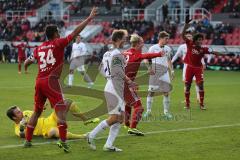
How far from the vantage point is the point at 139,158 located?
404 inches

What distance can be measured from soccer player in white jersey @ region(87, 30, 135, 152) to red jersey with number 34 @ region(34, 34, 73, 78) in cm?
85

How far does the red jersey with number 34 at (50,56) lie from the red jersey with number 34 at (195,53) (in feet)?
25.0

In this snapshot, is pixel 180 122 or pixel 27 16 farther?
pixel 27 16

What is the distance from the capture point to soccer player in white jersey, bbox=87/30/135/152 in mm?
10867

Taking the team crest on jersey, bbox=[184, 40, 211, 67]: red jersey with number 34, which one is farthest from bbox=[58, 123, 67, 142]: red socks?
→ bbox=[184, 40, 211, 67]: red jersey with number 34

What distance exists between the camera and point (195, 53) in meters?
17.9

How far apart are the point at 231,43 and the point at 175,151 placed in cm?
3086

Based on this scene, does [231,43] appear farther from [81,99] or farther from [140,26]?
[81,99]

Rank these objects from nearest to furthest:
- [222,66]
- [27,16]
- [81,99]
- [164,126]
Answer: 1. [164,126]
2. [81,99]
3. [222,66]
4. [27,16]

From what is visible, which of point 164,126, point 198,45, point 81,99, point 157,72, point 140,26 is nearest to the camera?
point 164,126

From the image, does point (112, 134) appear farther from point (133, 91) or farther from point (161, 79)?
point (161, 79)

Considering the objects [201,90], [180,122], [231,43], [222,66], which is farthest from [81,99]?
[231,43]

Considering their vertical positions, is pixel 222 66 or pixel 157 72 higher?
pixel 157 72

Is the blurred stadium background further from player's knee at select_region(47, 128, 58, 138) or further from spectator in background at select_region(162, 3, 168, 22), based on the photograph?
player's knee at select_region(47, 128, 58, 138)
